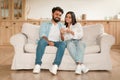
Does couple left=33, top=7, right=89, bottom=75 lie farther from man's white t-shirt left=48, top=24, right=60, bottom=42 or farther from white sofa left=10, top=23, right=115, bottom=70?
white sofa left=10, top=23, right=115, bottom=70

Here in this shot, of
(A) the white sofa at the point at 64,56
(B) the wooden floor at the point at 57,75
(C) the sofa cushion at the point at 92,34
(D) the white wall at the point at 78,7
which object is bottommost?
(B) the wooden floor at the point at 57,75

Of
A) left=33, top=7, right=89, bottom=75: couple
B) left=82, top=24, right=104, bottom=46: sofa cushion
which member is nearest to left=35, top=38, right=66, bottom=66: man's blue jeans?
left=33, top=7, right=89, bottom=75: couple

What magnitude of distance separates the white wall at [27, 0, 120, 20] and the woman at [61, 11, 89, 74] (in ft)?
10.9

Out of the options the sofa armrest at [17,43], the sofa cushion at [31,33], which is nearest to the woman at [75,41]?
the sofa cushion at [31,33]

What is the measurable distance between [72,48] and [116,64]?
1.17 meters

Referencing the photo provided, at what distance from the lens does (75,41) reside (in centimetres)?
429

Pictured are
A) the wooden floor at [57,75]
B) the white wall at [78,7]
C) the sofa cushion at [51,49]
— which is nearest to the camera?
the wooden floor at [57,75]

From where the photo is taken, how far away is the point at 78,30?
4.33 metres

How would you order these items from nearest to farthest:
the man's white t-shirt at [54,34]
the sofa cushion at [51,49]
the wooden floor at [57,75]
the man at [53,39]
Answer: the wooden floor at [57,75] → the man at [53,39] → the sofa cushion at [51,49] → the man's white t-shirt at [54,34]

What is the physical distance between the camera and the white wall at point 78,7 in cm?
770

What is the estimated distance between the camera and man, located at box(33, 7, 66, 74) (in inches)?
160

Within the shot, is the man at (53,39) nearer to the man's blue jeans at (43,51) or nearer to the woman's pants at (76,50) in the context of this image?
the man's blue jeans at (43,51)

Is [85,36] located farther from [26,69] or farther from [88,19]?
[88,19]

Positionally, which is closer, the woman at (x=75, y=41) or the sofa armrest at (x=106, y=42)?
the woman at (x=75, y=41)
